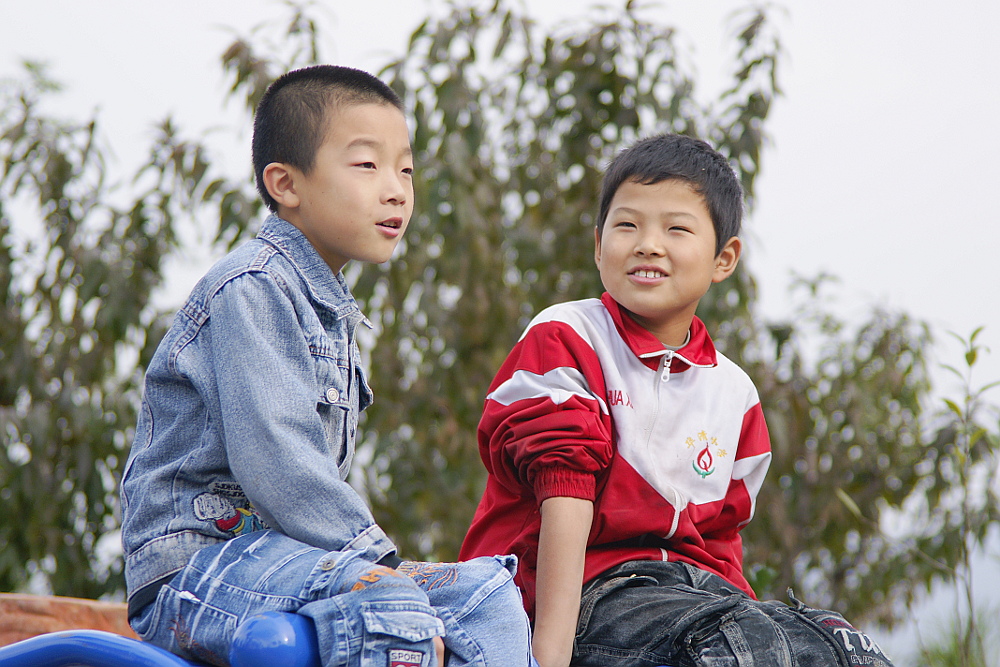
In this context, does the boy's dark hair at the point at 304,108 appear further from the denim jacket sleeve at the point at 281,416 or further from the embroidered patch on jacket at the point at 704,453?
the embroidered patch on jacket at the point at 704,453

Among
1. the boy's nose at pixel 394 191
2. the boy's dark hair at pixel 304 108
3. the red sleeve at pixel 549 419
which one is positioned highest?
the boy's dark hair at pixel 304 108

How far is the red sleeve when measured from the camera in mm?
1347

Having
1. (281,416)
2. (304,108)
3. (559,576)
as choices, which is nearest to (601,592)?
(559,576)

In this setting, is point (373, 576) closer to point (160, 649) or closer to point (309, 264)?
point (160, 649)

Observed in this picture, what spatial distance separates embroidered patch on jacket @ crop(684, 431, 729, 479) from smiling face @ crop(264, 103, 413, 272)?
586mm

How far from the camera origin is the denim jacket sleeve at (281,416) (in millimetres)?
1084

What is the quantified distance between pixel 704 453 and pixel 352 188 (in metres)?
0.70

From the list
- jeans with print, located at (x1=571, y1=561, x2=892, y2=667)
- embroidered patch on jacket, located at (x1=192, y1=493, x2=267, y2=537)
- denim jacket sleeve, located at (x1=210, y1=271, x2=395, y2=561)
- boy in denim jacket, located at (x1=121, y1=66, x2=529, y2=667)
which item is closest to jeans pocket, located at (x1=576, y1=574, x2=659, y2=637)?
jeans with print, located at (x1=571, y1=561, x2=892, y2=667)

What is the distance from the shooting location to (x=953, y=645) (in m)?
3.73

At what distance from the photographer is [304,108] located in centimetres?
133

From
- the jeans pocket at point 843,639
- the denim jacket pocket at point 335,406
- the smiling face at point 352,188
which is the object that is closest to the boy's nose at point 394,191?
the smiling face at point 352,188

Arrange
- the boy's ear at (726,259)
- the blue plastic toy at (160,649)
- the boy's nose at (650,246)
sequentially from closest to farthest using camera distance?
1. the blue plastic toy at (160,649)
2. the boy's nose at (650,246)
3. the boy's ear at (726,259)

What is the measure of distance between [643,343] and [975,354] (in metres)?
0.91

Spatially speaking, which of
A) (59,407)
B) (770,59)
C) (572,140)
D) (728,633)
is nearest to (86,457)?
(59,407)
